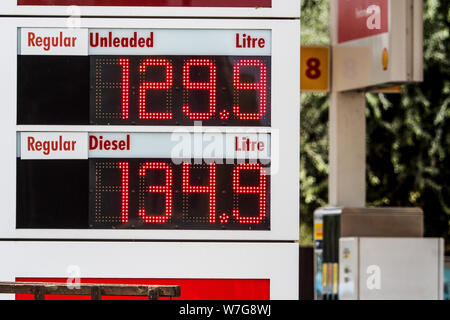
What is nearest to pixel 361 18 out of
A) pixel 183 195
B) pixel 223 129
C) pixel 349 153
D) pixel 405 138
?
pixel 349 153

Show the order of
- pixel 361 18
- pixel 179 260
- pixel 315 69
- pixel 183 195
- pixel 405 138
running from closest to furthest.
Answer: pixel 183 195 → pixel 179 260 → pixel 361 18 → pixel 315 69 → pixel 405 138

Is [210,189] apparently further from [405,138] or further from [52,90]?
[405,138]

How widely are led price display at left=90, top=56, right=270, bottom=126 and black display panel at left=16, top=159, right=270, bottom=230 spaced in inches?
11.0

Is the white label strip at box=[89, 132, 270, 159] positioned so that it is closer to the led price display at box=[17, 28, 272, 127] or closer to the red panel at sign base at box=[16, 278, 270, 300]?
the led price display at box=[17, 28, 272, 127]

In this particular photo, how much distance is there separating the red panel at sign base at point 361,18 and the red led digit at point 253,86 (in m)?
4.75

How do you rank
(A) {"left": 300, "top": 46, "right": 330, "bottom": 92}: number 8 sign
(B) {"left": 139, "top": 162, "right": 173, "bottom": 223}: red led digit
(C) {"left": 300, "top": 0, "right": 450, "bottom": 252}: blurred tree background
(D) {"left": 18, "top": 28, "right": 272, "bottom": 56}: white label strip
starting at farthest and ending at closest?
(C) {"left": 300, "top": 0, "right": 450, "bottom": 252}: blurred tree background, (A) {"left": 300, "top": 46, "right": 330, "bottom": 92}: number 8 sign, (D) {"left": 18, "top": 28, "right": 272, "bottom": 56}: white label strip, (B) {"left": 139, "top": 162, "right": 173, "bottom": 223}: red led digit

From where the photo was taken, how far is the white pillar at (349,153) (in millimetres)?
13195

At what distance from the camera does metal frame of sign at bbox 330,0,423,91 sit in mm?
10961

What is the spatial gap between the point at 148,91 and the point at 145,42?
0.33 metres

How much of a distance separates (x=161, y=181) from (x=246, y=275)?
0.79 metres

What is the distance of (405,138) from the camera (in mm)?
21750

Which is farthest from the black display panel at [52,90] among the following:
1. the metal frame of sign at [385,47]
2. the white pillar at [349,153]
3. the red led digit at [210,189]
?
the white pillar at [349,153]

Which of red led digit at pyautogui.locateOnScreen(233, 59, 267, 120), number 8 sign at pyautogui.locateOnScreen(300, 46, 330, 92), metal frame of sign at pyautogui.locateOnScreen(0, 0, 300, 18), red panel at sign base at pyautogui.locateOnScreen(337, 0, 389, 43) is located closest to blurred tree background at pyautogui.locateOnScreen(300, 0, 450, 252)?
number 8 sign at pyautogui.locateOnScreen(300, 46, 330, 92)
